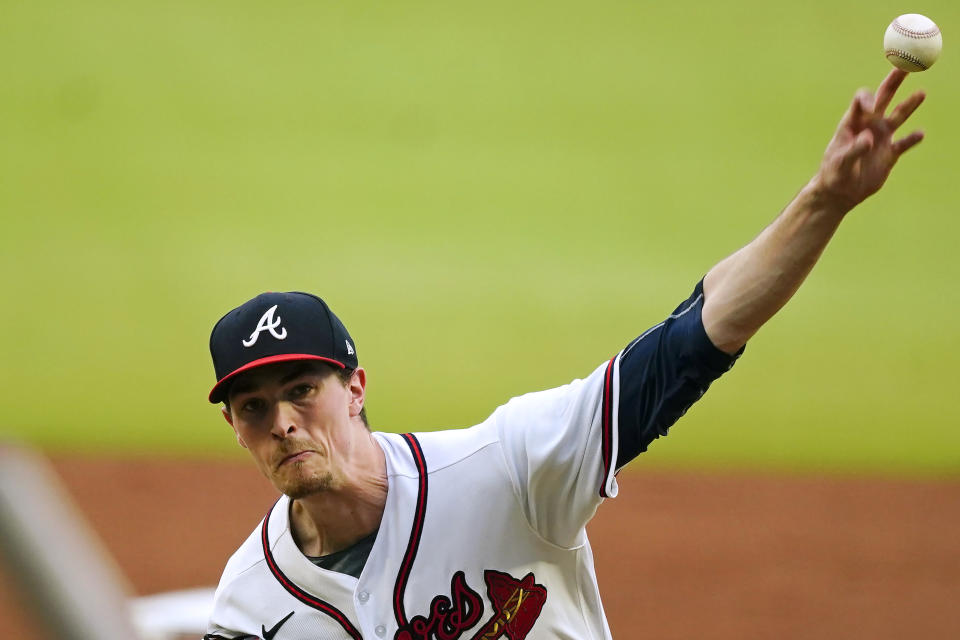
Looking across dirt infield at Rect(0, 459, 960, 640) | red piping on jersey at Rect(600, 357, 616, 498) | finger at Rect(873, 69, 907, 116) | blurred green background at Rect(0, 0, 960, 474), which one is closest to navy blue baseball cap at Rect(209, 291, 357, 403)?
red piping on jersey at Rect(600, 357, 616, 498)

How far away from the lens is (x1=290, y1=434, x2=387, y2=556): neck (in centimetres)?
214

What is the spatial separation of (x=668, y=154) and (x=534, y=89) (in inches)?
46.0

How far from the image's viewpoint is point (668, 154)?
847cm

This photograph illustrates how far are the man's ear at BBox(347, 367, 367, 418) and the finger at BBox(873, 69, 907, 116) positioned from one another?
1092mm

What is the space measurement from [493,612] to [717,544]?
449 centimetres

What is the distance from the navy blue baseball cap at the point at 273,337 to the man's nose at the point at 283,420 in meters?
0.10

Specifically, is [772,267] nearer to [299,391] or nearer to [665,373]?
[665,373]

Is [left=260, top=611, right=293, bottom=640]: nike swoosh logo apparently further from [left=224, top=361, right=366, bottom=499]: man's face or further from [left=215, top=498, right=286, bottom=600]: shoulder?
[left=224, top=361, right=366, bottom=499]: man's face

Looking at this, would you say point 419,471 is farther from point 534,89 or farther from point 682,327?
point 534,89

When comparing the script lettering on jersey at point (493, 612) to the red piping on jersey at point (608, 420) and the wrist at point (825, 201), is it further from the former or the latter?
the wrist at point (825, 201)

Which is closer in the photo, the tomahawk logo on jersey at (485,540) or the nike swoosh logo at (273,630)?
the tomahawk logo on jersey at (485,540)

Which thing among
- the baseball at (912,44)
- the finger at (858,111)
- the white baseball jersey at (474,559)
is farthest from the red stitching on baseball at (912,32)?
Result: the white baseball jersey at (474,559)

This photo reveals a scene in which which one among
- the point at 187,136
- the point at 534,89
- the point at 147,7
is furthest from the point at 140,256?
the point at 534,89

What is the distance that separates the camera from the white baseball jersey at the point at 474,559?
6.55 feet
